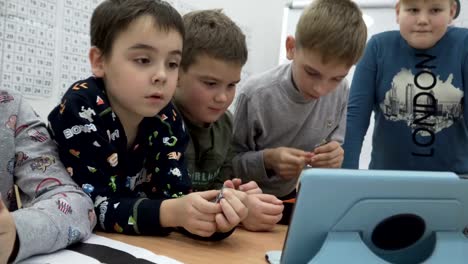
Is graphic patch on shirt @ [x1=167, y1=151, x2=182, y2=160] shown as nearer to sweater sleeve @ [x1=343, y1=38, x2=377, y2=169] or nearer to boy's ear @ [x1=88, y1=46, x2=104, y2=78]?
boy's ear @ [x1=88, y1=46, x2=104, y2=78]

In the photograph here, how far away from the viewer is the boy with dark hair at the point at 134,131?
65 centimetres

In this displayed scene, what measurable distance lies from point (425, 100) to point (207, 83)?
0.64 metres

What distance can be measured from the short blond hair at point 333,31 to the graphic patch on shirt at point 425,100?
0.88ft

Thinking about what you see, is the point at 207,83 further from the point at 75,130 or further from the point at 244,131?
the point at 75,130

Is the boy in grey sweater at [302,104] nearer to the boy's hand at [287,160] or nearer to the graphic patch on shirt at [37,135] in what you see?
the boy's hand at [287,160]

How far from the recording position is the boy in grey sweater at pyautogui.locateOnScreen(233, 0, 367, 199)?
1.00m

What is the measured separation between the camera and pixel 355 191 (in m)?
0.43

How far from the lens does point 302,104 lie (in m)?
1.15

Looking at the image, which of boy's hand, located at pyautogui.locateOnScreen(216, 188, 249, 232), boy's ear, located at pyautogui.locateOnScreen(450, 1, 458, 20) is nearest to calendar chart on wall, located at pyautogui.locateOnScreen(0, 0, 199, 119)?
boy's hand, located at pyautogui.locateOnScreen(216, 188, 249, 232)

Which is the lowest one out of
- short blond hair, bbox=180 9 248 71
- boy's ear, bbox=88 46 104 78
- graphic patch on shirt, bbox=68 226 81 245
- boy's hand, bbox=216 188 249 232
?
graphic patch on shirt, bbox=68 226 81 245

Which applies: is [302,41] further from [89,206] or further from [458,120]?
[89,206]

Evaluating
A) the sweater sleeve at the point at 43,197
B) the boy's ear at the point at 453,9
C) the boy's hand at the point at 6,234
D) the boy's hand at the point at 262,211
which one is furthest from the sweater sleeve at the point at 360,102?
the boy's hand at the point at 6,234

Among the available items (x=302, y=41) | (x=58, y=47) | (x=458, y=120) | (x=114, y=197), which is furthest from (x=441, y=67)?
(x=58, y=47)

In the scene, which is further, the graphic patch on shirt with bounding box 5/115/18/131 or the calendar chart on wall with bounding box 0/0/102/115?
the calendar chart on wall with bounding box 0/0/102/115
